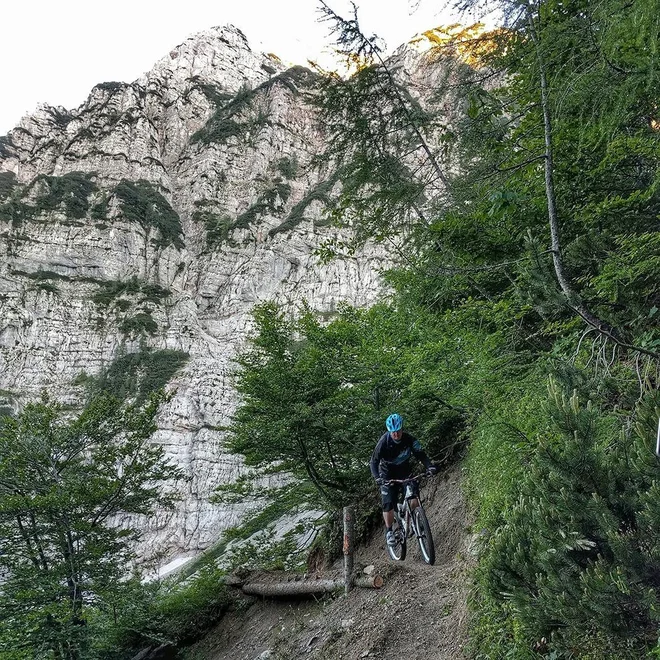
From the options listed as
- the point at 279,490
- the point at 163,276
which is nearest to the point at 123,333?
the point at 163,276

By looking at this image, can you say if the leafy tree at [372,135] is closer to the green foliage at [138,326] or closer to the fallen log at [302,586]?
the fallen log at [302,586]

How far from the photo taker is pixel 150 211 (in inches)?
2753

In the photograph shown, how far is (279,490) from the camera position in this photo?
11.4 metres

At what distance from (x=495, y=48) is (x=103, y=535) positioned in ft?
45.4

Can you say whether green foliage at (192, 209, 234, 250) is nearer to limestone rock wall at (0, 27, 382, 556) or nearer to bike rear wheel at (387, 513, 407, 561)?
limestone rock wall at (0, 27, 382, 556)

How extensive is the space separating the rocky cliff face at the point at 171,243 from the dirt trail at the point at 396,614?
31.1m

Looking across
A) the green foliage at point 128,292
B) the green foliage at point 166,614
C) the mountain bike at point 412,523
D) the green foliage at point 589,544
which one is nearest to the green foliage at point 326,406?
the mountain bike at point 412,523

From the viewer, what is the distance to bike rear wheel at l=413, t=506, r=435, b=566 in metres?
6.18

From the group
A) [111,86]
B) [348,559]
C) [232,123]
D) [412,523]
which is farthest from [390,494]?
[111,86]

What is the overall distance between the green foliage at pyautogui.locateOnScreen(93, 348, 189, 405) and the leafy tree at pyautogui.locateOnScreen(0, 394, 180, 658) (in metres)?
37.3

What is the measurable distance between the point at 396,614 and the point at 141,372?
52979mm

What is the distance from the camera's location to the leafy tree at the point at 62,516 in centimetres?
1098

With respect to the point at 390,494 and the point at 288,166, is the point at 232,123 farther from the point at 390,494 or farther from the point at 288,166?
the point at 390,494

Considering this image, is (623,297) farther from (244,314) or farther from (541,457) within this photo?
(244,314)
